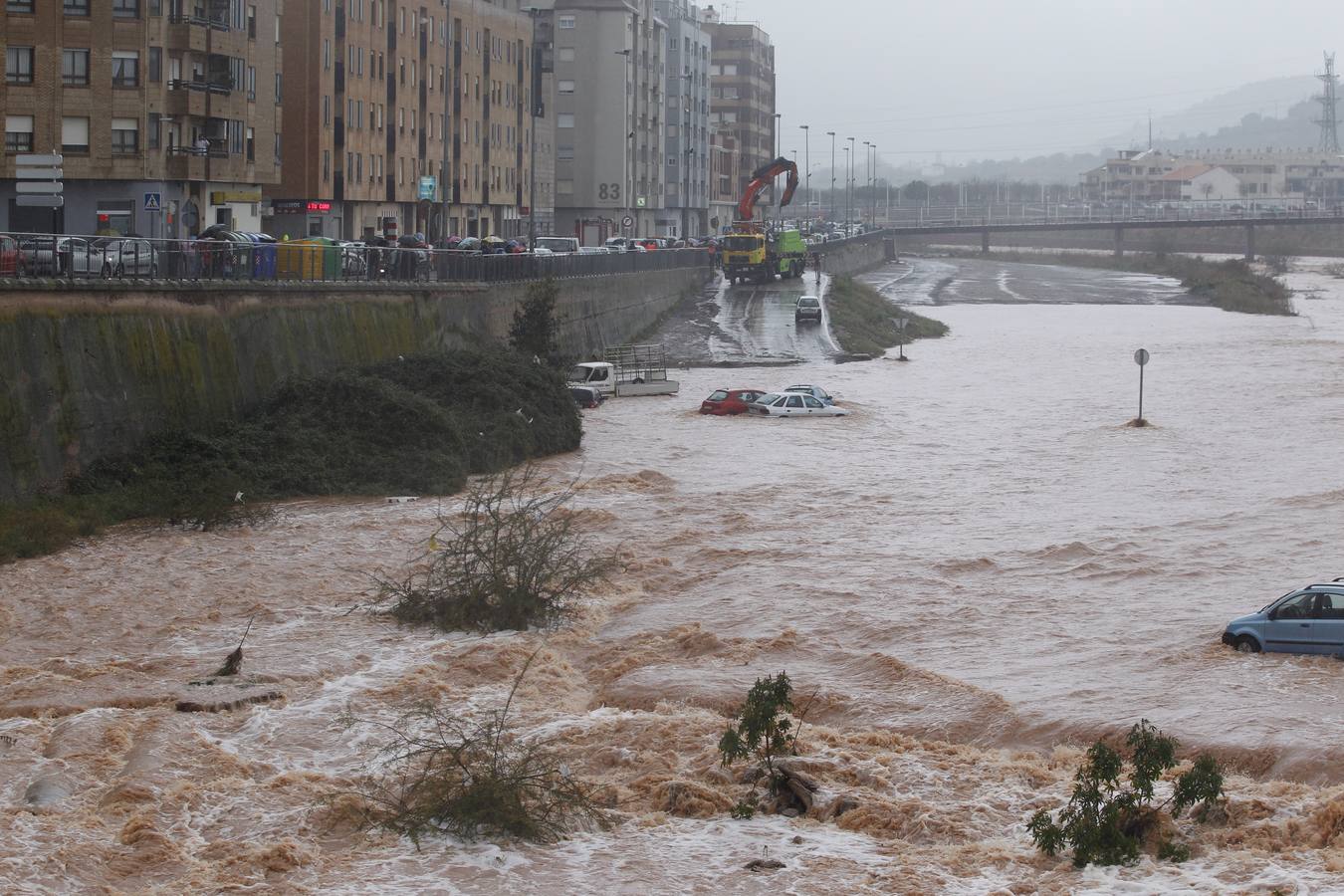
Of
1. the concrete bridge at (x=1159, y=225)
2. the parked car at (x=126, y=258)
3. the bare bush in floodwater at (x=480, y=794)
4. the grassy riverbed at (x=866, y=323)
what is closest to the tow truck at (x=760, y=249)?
the grassy riverbed at (x=866, y=323)

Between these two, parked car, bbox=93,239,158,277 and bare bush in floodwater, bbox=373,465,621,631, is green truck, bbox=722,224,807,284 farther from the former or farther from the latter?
bare bush in floodwater, bbox=373,465,621,631

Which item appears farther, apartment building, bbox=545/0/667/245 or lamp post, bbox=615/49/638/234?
lamp post, bbox=615/49/638/234

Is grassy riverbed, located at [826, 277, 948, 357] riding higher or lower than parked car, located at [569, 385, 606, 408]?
higher

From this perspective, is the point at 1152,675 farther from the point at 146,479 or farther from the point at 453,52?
the point at 453,52

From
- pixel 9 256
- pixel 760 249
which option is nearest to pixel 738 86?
pixel 760 249

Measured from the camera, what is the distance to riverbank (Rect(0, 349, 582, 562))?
33.2 m

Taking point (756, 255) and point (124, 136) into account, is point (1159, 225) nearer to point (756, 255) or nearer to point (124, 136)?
point (756, 255)

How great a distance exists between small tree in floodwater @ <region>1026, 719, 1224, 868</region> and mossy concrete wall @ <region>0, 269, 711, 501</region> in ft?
68.7

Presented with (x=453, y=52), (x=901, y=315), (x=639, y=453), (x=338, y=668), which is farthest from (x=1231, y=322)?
(x=338, y=668)

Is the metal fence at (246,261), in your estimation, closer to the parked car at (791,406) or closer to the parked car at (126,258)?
the parked car at (126,258)

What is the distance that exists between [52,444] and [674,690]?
15352 mm

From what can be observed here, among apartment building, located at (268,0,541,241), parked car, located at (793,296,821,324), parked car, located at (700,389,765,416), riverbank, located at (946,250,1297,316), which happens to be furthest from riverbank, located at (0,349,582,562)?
riverbank, located at (946,250,1297,316)

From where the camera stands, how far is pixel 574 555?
28156mm

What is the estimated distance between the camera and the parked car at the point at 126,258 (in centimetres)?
3541
